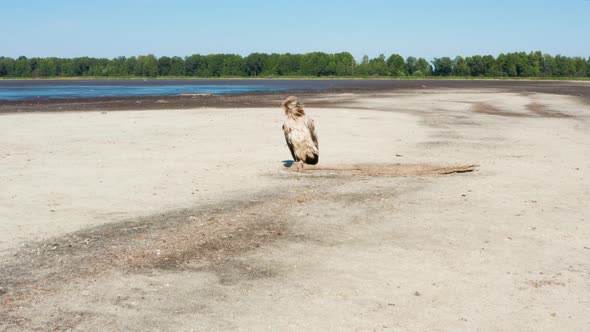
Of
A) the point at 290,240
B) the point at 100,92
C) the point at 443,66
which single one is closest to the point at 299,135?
the point at 290,240

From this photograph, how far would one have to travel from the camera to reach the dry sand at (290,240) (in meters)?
6.90

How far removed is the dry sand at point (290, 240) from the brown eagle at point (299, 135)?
61 centimetres

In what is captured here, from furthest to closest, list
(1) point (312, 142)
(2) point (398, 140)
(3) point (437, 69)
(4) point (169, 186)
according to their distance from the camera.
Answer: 1. (3) point (437, 69)
2. (2) point (398, 140)
3. (1) point (312, 142)
4. (4) point (169, 186)

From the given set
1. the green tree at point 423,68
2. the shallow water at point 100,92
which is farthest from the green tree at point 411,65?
the shallow water at point 100,92

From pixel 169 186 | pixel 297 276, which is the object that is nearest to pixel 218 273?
pixel 297 276

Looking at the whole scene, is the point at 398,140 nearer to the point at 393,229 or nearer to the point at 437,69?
the point at 393,229

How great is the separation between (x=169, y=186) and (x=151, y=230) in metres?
3.74

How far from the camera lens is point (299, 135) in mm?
15789

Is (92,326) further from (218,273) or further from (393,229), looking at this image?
(393,229)

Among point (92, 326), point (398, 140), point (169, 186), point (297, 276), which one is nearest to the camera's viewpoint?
point (92, 326)

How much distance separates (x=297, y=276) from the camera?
7992 mm

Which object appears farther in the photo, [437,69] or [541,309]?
[437,69]

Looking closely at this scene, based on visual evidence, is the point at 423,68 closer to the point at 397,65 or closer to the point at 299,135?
the point at 397,65

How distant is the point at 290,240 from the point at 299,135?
21.1 feet
